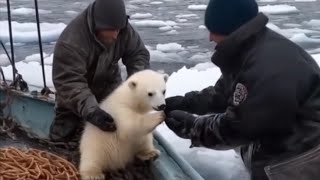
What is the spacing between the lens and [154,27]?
26.6ft

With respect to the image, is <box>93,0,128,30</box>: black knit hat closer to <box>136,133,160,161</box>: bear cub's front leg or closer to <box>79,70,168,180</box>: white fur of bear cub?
<box>79,70,168,180</box>: white fur of bear cub

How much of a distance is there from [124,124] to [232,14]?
0.87 meters

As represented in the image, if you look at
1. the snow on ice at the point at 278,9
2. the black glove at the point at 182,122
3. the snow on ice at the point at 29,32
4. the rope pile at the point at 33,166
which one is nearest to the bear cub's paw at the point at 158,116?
the black glove at the point at 182,122

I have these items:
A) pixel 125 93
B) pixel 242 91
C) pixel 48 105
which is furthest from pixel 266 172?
pixel 48 105

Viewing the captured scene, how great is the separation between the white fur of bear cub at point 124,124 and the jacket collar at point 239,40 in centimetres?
64

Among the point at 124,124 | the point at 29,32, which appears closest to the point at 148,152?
the point at 124,124

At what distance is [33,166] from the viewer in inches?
109

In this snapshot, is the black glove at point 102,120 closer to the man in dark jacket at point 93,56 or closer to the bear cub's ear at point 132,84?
the man in dark jacket at point 93,56

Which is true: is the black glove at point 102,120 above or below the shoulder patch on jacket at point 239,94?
below

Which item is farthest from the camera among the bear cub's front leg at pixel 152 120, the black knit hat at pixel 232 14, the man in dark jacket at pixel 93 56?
the man in dark jacket at pixel 93 56

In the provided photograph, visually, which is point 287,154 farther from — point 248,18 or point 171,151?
point 171,151

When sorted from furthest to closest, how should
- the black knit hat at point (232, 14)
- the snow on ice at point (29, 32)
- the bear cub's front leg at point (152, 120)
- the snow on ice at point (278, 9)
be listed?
1. the snow on ice at point (278, 9)
2. the snow on ice at point (29, 32)
3. the bear cub's front leg at point (152, 120)
4. the black knit hat at point (232, 14)

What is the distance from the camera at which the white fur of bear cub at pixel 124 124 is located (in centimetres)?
277

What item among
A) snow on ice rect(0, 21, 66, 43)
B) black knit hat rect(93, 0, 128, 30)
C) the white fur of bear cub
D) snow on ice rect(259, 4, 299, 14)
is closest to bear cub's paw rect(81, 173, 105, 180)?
the white fur of bear cub
